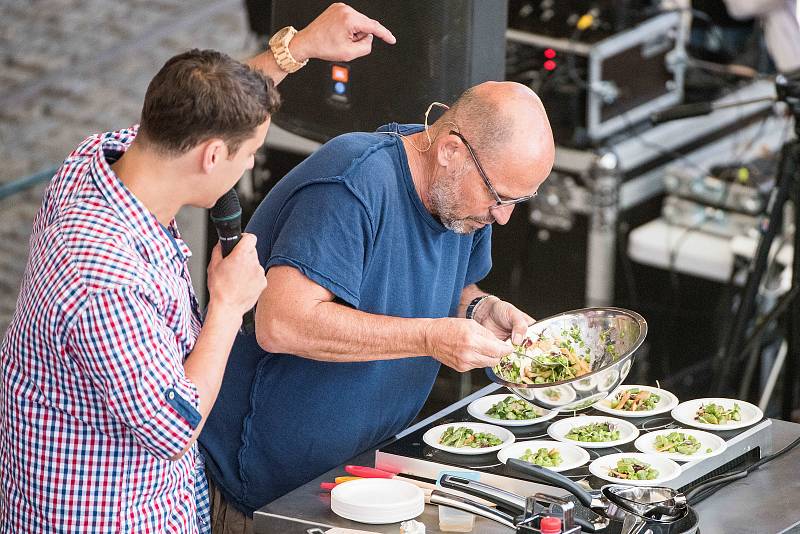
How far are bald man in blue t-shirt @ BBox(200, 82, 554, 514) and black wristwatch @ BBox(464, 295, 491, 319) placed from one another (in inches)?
5.2

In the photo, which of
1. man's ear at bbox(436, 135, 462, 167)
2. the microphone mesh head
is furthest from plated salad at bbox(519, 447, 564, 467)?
the microphone mesh head

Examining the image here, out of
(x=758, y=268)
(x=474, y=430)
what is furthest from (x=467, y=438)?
(x=758, y=268)

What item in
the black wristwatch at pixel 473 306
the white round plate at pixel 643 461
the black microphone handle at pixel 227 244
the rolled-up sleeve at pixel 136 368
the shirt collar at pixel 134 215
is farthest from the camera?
the black wristwatch at pixel 473 306

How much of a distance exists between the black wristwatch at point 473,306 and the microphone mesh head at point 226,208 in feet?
2.44

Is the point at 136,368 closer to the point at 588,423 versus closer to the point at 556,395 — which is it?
the point at 556,395

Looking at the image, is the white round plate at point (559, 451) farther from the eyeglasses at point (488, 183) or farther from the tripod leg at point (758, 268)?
the tripod leg at point (758, 268)

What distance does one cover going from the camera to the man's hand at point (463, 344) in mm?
2104

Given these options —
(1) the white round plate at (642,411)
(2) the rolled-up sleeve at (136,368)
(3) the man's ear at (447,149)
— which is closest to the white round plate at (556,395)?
(1) the white round plate at (642,411)

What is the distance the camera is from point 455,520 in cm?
196

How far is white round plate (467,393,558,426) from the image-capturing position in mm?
2350

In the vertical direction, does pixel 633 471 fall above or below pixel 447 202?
below

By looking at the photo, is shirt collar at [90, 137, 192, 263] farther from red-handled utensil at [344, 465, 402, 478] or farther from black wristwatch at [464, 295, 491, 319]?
black wristwatch at [464, 295, 491, 319]

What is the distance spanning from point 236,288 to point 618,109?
267 cm

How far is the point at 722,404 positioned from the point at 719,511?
14.9 inches
